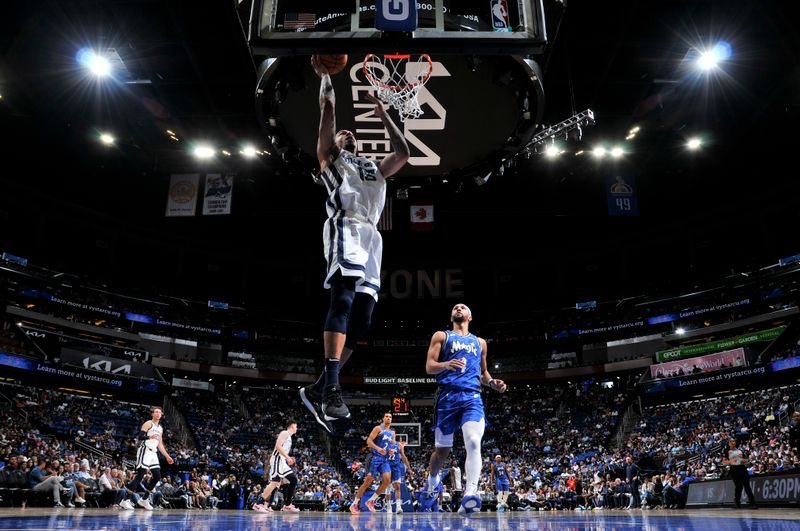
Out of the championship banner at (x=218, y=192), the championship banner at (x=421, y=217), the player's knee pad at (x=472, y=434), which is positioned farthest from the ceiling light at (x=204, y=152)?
the player's knee pad at (x=472, y=434)

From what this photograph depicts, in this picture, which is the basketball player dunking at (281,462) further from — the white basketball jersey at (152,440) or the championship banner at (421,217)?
the championship banner at (421,217)

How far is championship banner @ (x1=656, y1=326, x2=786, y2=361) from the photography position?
98.8 ft

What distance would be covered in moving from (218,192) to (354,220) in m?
21.6

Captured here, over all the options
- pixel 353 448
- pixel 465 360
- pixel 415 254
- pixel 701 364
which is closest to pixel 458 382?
pixel 465 360

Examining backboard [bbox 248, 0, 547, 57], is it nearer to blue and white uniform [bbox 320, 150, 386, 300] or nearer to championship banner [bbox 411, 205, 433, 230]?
blue and white uniform [bbox 320, 150, 386, 300]

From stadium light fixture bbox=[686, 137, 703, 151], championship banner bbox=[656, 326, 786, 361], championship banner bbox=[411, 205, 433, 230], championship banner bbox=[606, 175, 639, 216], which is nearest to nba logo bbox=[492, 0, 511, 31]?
championship banner bbox=[411, 205, 433, 230]

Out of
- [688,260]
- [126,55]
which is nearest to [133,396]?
[126,55]

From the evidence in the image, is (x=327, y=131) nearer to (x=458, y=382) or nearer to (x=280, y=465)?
(x=458, y=382)

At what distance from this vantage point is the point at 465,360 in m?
5.94

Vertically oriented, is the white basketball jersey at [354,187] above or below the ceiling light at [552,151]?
→ below

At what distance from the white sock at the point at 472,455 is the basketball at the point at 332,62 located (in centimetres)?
353

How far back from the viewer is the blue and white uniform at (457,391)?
5.81 meters

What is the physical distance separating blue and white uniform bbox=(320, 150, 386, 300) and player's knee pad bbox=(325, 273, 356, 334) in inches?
1.9

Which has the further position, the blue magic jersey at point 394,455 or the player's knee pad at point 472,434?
the blue magic jersey at point 394,455
